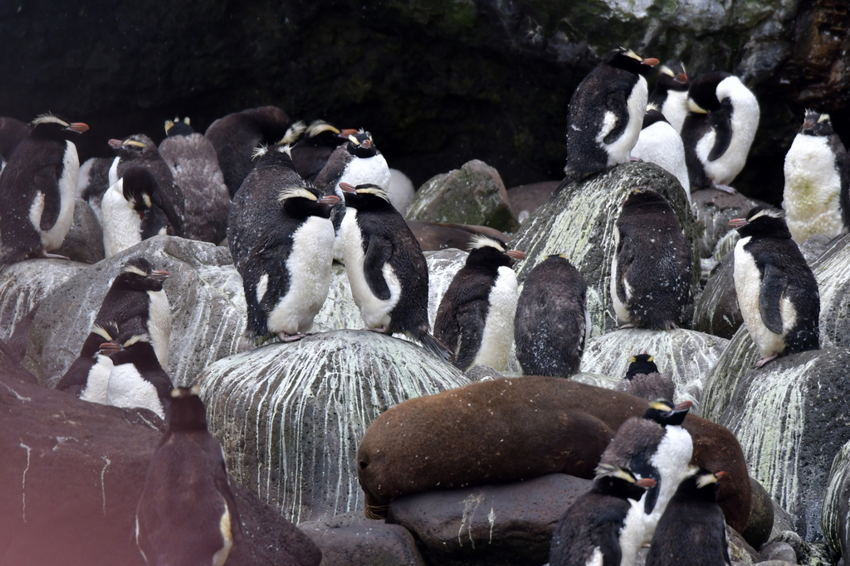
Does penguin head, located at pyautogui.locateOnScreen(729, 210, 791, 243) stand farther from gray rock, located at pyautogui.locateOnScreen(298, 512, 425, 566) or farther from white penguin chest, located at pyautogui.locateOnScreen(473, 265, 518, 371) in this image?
gray rock, located at pyautogui.locateOnScreen(298, 512, 425, 566)

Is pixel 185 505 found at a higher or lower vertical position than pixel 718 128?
lower

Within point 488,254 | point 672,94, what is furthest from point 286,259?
point 672,94

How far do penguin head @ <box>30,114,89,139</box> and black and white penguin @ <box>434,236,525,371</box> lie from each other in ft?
13.3

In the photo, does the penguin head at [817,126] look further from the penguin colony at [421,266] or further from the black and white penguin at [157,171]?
the black and white penguin at [157,171]

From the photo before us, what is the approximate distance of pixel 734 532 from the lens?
17.4 ft

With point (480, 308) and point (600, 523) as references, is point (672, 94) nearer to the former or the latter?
point (480, 308)

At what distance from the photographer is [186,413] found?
405 cm

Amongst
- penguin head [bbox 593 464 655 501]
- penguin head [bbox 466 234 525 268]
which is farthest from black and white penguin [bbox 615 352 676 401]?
penguin head [bbox 593 464 655 501]

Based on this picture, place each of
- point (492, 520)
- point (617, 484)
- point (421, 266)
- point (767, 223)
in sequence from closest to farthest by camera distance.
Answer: point (617, 484) → point (492, 520) → point (421, 266) → point (767, 223)

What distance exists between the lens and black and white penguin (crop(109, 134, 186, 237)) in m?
9.92

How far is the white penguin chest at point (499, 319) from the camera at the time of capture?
25.4ft

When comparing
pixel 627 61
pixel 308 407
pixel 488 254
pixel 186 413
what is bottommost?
pixel 308 407

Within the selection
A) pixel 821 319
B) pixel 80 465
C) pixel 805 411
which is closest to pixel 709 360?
pixel 821 319

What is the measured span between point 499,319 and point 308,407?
2102 mm
